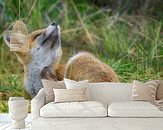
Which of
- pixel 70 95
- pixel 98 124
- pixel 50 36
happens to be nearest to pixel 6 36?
pixel 50 36

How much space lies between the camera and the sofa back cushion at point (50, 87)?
455 centimetres

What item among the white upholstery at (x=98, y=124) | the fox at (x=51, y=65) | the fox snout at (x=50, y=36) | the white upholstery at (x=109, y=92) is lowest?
the white upholstery at (x=98, y=124)

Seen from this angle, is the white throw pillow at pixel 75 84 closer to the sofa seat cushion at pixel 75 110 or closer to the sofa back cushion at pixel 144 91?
the sofa seat cushion at pixel 75 110

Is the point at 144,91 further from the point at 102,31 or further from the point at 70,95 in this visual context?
the point at 102,31

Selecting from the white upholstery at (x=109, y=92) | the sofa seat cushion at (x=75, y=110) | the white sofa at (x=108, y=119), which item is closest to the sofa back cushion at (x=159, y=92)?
the white upholstery at (x=109, y=92)

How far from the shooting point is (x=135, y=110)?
4.17 meters

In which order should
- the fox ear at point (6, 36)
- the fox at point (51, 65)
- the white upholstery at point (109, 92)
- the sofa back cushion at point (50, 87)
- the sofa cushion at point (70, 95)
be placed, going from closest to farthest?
1. the sofa cushion at point (70, 95)
2. the sofa back cushion at point (50, 87)
3. the white upholstery at point (109, 92)
4. the fox at point (51, 65)
5. the fox ear at point (6, 36)

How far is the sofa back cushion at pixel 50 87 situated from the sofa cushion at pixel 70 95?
116 millimetres

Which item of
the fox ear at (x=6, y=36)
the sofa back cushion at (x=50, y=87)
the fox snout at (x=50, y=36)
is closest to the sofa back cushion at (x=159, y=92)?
the sofa back cushion at (x=50, y=87)

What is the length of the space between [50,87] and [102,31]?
1038mm

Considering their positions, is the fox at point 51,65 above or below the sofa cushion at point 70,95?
above

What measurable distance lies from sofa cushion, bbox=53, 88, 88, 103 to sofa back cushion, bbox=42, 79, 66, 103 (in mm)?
116

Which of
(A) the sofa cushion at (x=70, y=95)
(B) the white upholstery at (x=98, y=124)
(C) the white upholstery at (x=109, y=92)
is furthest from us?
(C) the white upholstery at (x=109, y=92)

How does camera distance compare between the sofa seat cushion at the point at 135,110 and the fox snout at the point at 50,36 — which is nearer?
the sofa seat cushion at the point at 135,110
